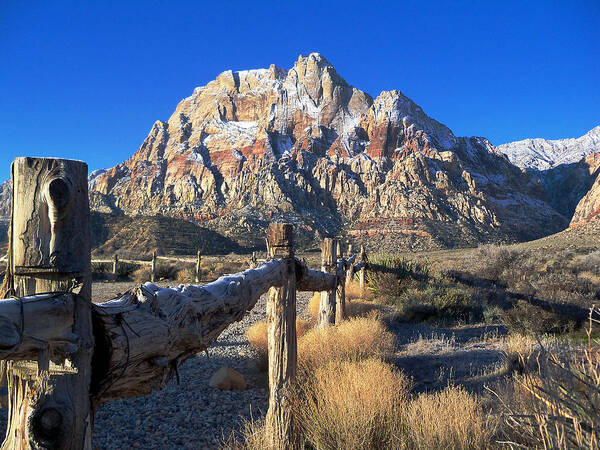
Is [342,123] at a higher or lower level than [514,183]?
higher

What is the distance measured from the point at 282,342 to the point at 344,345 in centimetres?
226

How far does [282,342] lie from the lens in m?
4.08

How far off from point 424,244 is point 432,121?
269 feet

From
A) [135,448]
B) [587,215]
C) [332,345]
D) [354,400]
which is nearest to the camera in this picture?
[354,400]

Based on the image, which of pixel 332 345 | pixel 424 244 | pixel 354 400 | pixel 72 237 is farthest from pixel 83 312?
pixel 424 244

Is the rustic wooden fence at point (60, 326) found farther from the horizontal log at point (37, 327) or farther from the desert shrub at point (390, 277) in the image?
the desert shrub at point (390, 277)

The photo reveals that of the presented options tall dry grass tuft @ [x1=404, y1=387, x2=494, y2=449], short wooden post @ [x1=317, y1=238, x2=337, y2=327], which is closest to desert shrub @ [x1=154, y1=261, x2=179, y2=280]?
short wooden post @ [x1=317, y1=238, x2=337, y2=327]

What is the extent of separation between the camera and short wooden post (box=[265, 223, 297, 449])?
367 centimetres

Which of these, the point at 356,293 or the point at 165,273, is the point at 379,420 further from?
the point at 165,273

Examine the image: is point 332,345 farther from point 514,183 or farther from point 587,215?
point 514,183

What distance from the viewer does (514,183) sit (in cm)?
11781

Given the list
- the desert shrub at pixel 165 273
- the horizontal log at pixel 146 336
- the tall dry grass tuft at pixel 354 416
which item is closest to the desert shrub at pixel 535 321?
the tall dry grass tuft at pixel 354 416

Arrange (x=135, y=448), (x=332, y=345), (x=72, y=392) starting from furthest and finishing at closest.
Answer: (x=332, y=345), (x=135, y=448), (x=72, y=392)

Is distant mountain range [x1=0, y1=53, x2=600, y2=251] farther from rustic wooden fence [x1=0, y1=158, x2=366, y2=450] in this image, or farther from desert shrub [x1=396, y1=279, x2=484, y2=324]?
rustic wooden fence [x1=0, y1=158, x2=366, y2=450]
